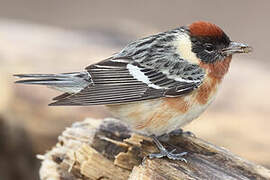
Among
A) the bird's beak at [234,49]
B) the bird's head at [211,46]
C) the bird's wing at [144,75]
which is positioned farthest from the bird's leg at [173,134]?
the bird's beak at [234,49]

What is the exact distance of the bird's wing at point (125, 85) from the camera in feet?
19.5

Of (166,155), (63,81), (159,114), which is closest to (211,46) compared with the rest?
(159,114)

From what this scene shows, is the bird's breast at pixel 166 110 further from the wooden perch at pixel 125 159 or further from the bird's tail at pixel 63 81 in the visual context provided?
the bird's tail at pixel 63 81

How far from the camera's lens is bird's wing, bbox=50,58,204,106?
5934mm

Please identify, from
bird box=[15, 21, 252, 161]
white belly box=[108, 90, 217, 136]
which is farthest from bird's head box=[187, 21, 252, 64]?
white belly box=[108, 90, 217, 136]

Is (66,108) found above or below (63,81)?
below

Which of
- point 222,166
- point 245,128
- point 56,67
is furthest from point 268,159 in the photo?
point 56,67

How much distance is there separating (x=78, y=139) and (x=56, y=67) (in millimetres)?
2121

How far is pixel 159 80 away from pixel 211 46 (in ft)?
2.09

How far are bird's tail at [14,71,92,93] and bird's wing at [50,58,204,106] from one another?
0.42ft

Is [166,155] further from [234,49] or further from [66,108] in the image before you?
[66,108]

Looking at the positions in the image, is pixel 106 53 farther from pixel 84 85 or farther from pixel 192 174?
pixel 192 174

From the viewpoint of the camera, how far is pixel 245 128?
7746 mm

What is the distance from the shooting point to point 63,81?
6.21 metres
